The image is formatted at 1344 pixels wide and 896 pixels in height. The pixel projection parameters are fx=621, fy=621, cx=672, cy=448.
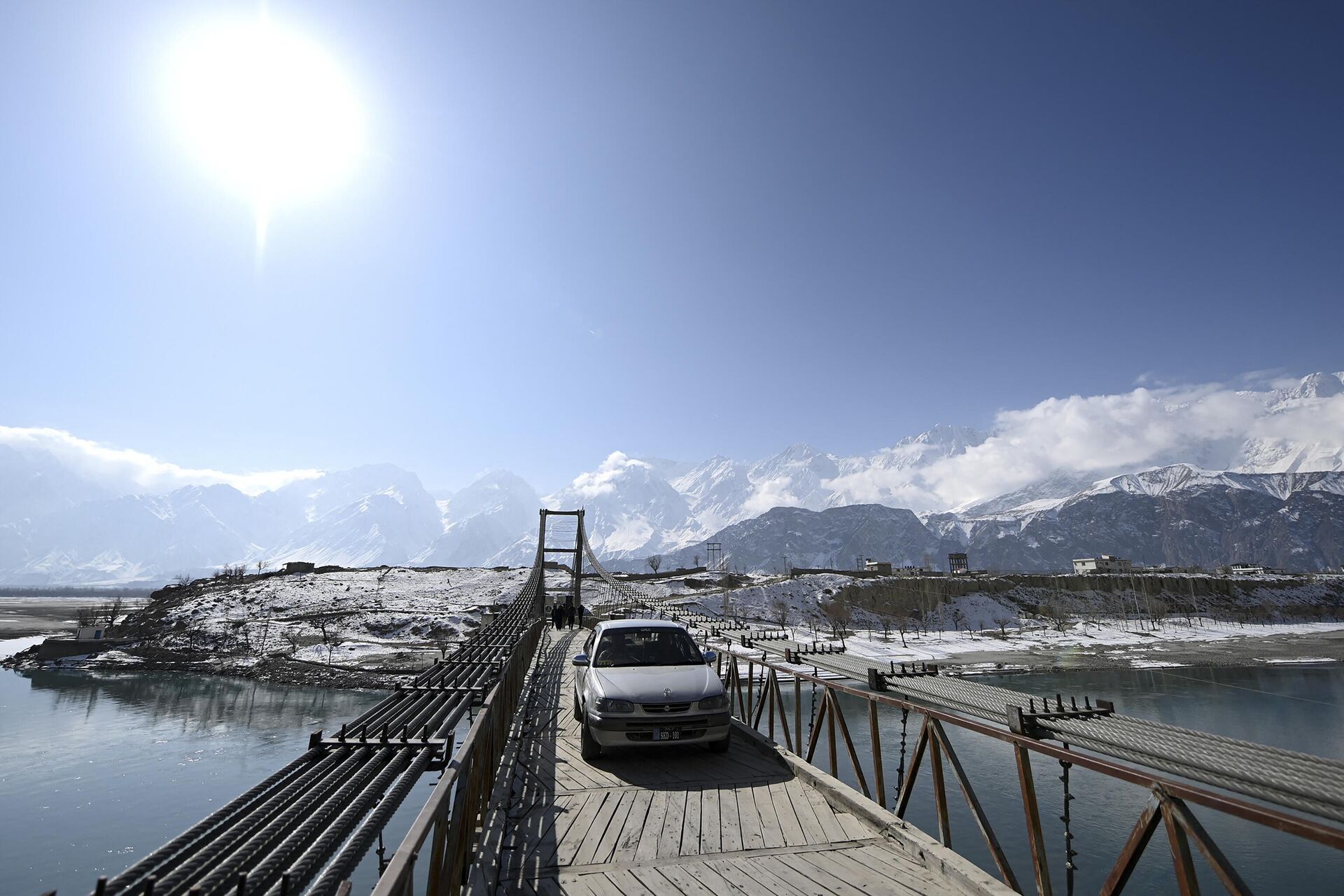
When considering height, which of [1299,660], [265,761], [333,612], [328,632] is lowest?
[1299,660]

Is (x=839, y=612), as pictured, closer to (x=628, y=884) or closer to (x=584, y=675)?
(x=584, y=675)

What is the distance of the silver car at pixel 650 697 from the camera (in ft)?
22.6

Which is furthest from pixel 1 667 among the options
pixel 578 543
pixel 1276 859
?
pixel 1276 859

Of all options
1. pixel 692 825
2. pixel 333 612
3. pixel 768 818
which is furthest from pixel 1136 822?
pixel 333 612

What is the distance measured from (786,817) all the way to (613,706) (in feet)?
7.20

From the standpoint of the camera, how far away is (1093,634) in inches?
2292

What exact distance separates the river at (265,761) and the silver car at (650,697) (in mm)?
9549

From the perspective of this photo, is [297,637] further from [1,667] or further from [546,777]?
[546,777]

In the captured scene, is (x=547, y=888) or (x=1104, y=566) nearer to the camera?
(x=547, y=888)

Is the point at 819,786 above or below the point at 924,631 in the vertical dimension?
above

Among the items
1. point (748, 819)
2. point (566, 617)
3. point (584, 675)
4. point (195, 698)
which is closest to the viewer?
point (748, 819)

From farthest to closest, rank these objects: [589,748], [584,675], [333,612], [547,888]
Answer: [333,612] → [584,675] → [589,748] → [547,888]

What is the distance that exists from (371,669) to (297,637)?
11.1 metres

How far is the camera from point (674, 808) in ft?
19.3
